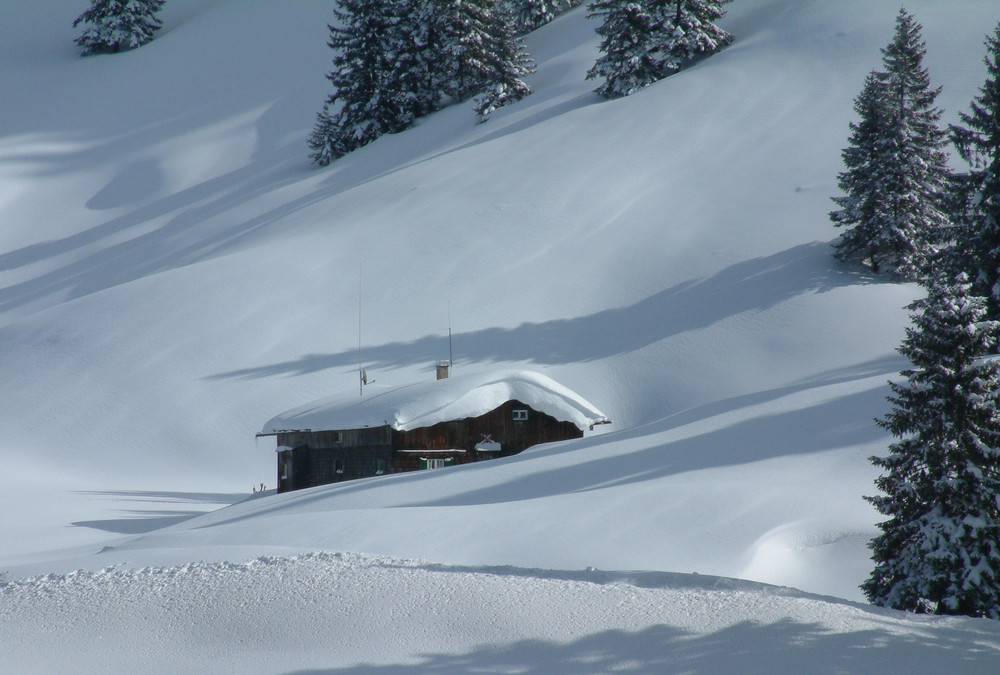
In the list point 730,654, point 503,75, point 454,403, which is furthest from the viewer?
point 503,75

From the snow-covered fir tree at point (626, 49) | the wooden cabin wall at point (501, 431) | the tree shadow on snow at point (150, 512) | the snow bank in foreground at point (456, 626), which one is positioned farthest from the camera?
the snow-covered fir tree at point (626, 49)

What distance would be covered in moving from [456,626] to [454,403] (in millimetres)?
18664

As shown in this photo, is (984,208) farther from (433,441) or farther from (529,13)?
(529,13)

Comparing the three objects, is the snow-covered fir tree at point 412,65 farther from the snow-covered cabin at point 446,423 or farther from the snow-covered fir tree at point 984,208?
the snow-covered cabin at point 446,423

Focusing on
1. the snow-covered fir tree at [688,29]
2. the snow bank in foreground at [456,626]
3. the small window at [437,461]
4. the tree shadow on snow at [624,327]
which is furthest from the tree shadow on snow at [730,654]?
the snow-covered fir tree at [688,29]

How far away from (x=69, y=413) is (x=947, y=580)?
114 feet

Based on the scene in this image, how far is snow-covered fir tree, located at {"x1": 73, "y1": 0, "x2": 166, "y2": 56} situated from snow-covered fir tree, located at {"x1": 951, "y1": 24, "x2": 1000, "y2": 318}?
78191mm

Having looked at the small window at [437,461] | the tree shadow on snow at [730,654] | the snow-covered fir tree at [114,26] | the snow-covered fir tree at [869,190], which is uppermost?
the snow-covered fir tree at [114,26]

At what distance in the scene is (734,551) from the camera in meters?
13.2

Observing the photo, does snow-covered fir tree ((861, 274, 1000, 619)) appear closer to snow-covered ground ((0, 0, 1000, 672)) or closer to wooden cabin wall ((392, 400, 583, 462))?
snow-covered ground ((0, 0, 1000, 672))

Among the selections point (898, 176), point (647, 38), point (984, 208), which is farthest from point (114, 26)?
point (984, 208)

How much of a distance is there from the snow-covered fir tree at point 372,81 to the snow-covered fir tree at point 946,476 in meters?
53.4

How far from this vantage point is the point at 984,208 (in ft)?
88.3

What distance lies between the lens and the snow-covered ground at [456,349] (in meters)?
8.27
